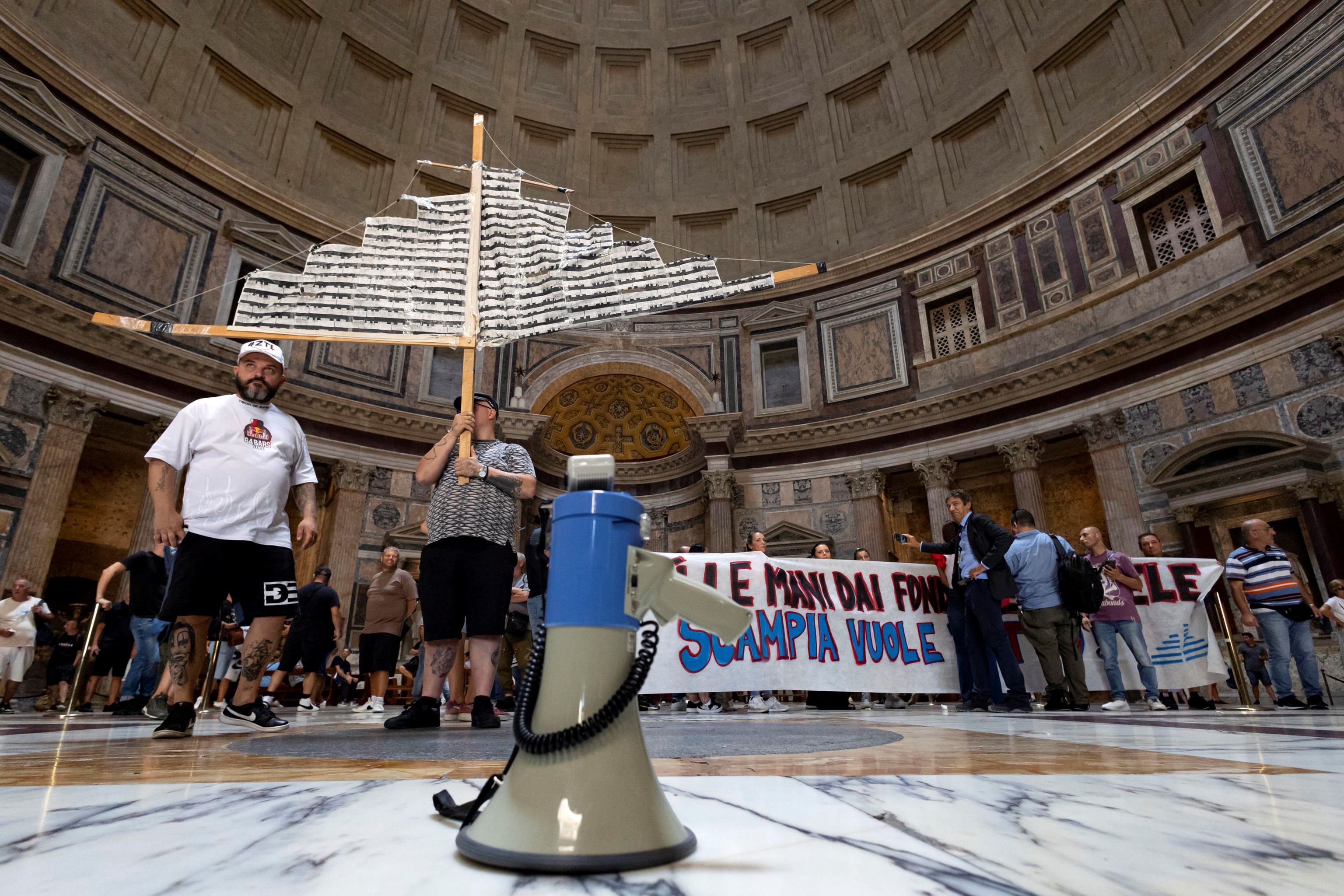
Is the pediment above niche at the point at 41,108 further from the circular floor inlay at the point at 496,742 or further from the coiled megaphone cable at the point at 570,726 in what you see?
the coiled megaphone cable at the point at 570,726

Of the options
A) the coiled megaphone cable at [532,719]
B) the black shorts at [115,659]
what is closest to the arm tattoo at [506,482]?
the coiled megaphone cable at [532,719]

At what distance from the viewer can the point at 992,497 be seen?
14898mm

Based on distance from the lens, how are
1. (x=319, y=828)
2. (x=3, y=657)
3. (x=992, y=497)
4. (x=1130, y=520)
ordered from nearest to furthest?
(x=319, y=828) → (x=3, y=657) → (x=1130, y=520) → (x=992, y=497)

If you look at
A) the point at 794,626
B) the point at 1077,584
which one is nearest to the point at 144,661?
the point at 794,626

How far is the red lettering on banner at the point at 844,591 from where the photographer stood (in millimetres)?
5867

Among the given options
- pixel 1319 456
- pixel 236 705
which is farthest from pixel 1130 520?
pixel 236 705

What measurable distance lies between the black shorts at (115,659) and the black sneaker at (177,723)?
583 centimetres

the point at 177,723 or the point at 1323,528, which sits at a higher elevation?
the point at 1323,528

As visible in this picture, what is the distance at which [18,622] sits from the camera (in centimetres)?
659

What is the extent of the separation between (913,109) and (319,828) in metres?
18.4

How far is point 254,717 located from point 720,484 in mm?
11893

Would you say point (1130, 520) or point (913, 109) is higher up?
point (913, 109)

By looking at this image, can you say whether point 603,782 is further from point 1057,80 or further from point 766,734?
point 1057,80

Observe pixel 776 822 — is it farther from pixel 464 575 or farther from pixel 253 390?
pixel 253 390
